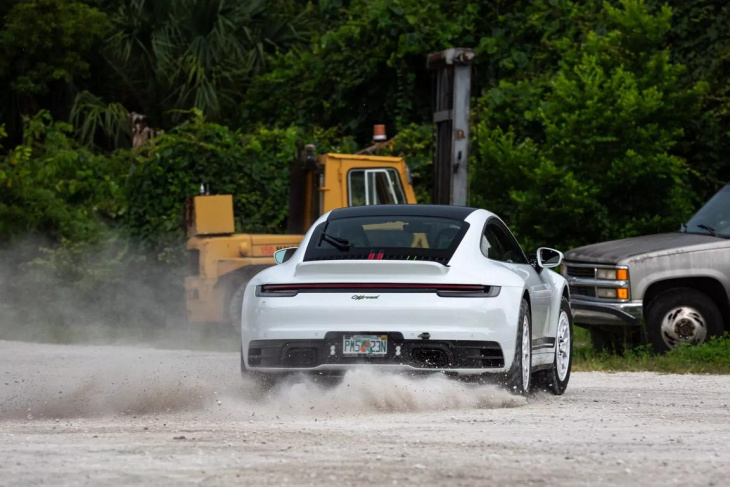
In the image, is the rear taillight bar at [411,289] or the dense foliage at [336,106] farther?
the dense foliage at [336,106]

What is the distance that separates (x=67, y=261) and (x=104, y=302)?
1.04 m

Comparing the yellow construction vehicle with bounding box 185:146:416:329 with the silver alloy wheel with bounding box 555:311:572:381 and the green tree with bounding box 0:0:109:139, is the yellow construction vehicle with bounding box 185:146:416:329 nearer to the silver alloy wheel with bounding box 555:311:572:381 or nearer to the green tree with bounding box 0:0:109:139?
the silver alloy wheel with bounding box 555:311:572:381

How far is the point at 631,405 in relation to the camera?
428 inches

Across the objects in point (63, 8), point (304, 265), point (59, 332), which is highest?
point (63, 8)

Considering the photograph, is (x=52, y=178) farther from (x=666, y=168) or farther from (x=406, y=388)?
(x=406, y=388)

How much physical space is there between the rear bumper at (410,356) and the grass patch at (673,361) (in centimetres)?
471

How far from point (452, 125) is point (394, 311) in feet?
33.1

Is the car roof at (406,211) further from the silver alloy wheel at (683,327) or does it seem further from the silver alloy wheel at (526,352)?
the silver alloy wheel at (683,327)

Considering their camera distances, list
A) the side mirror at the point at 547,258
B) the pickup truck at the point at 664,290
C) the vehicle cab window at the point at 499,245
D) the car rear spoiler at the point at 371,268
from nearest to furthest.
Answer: the car rear spoiler at the point at 371,268 → the vehicle cab window at the point at 499,245 → the side mirror at the point at 547,258 → the pickup truck at the point at 664,290

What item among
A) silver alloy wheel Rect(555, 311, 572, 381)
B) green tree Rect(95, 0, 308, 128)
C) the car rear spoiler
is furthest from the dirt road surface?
green tree Rect(95, 0, 308, 128)

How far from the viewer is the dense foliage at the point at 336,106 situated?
21.3 m

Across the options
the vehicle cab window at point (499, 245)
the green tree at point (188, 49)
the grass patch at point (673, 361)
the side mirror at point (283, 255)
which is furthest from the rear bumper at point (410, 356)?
the green tree at point (188, 49)

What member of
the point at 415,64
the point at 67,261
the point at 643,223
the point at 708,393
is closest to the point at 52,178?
the point at 67,261

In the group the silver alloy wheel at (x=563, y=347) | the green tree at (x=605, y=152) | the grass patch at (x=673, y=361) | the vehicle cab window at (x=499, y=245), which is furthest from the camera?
the green tree at (x=605, y=152)
